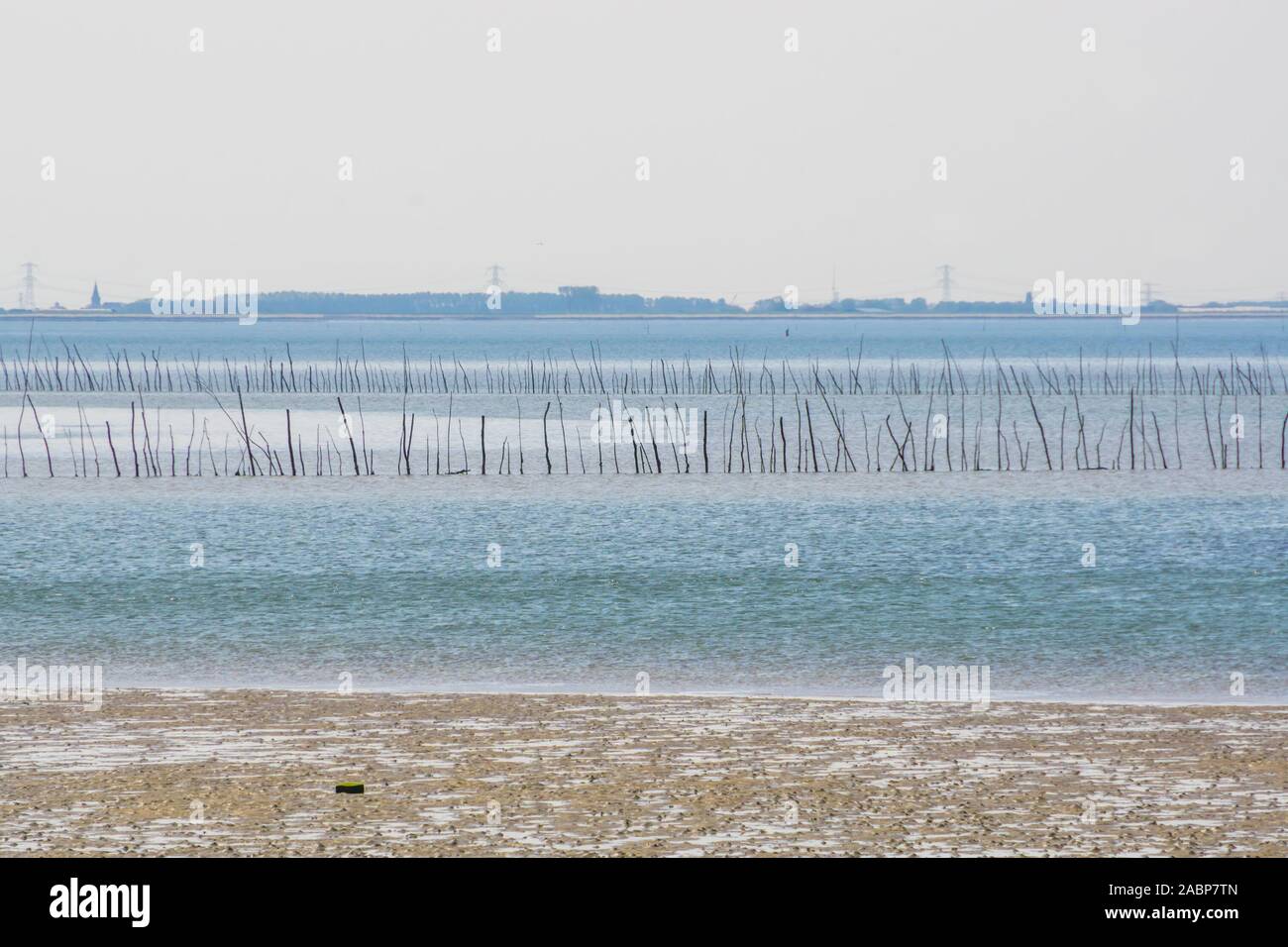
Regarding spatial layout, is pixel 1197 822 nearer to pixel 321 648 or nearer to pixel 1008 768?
pixel 1008 768

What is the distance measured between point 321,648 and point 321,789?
9.62 m

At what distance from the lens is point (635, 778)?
36.7ft

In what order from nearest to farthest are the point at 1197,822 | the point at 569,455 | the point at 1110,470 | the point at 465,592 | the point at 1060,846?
the point at 1060,846 < the point at 1197,822 < the point at 465,592 < the point at 1110,470 < the point at 569,455

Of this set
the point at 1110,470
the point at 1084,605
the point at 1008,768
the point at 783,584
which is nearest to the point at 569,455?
the point at 1110,470

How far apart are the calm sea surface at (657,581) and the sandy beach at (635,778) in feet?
9.19

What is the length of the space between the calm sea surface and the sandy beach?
9.19 feet

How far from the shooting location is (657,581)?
88.7 feet

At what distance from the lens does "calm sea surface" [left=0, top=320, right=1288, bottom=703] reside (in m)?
19.0

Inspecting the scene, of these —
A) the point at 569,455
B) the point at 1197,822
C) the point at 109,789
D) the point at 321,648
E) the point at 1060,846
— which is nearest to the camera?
the point at 1060,846

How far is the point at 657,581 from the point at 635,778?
15881 mm

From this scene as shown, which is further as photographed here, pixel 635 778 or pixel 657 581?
pixel 657 581

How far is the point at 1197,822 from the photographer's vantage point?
32.1 feet

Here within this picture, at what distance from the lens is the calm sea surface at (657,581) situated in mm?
18969

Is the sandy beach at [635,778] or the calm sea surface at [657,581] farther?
the calm sea surface at [657,581]
